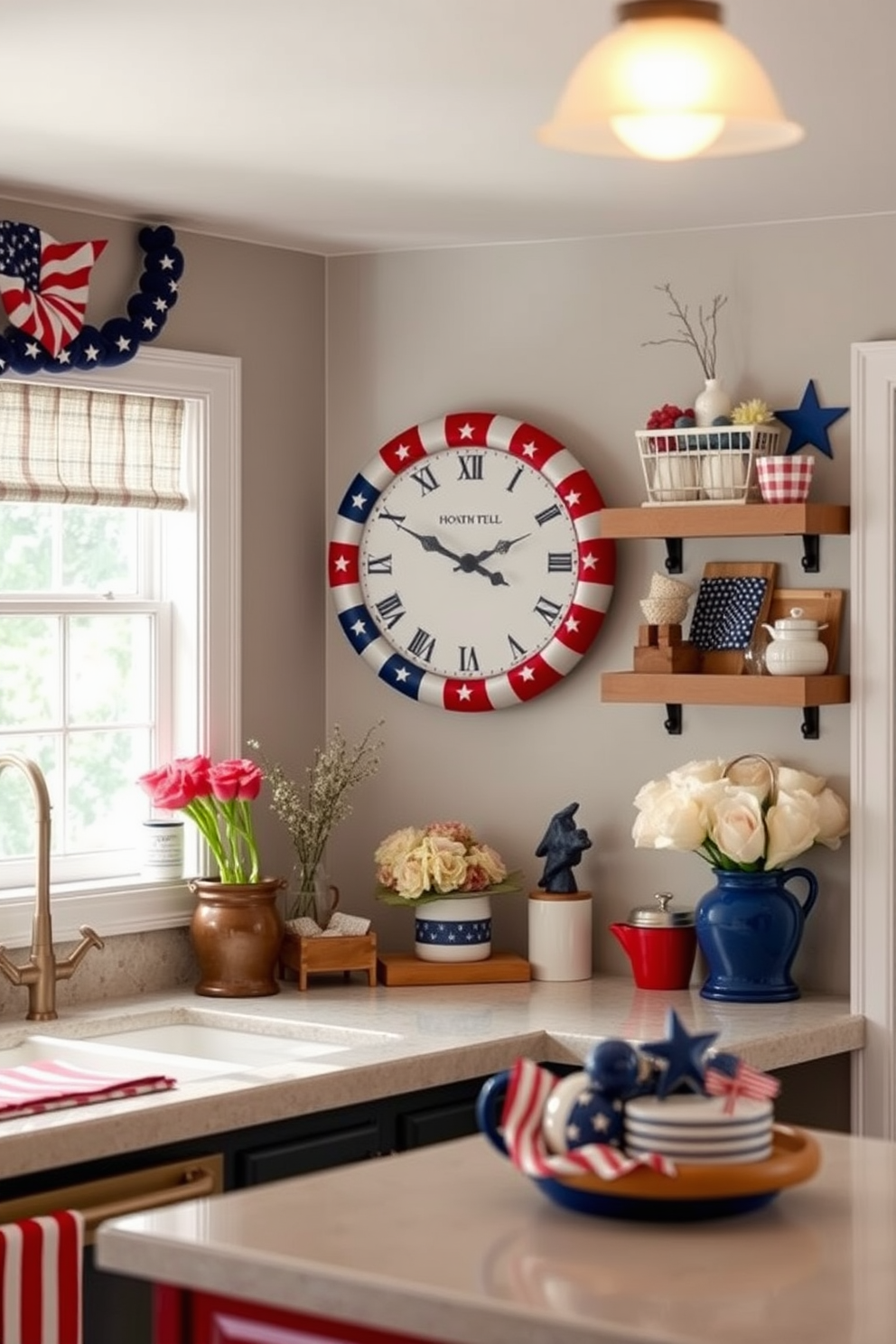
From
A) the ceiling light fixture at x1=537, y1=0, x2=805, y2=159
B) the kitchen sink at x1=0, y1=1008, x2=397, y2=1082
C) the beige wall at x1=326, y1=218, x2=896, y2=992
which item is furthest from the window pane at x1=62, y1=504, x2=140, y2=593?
the ceiling light fixture at x1=537, y1=0, x2=805, y2=159

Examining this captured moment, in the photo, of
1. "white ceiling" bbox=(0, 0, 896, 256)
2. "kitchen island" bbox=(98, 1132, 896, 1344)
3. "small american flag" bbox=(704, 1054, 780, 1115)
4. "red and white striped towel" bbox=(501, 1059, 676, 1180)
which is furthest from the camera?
"white ceiling" bbox=(0, 0, 896, 256)

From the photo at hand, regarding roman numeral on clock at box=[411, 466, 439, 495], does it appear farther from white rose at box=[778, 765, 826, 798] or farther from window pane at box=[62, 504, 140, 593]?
white rose at box=[778, 765, 826, 798]

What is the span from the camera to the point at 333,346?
4.74 meters

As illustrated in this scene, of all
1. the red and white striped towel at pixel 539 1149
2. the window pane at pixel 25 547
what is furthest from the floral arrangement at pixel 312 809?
the red and white striped towel at pixel 539 1149

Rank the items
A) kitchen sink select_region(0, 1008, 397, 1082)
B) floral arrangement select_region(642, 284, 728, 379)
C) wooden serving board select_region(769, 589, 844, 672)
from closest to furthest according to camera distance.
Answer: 1. kitchen sink select_region(0, 1008, 397, 1082)
2. wooden serving board select_region(769, 589, 844, 672)
3. floral arrangement select_region(642, 284, 728, 379)

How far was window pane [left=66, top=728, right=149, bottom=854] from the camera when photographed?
14.3 feet

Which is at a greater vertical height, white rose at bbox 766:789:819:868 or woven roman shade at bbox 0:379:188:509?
woven roman shade at bbox 0:379:188:509

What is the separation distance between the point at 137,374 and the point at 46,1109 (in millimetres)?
1688

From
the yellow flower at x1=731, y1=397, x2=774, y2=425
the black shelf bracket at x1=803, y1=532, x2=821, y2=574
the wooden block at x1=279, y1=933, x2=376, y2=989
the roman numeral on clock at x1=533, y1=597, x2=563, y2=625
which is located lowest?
the wooden block at x1=279, y1=933, x2=376, y2=989

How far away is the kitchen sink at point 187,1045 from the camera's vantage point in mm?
3729

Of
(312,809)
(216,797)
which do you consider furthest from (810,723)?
(216,797)

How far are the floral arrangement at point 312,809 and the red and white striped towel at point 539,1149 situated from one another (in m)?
2.29

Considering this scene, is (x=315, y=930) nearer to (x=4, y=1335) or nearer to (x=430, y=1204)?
(x=4, y=1335)

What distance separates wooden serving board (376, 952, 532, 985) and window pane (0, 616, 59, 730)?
88cm
